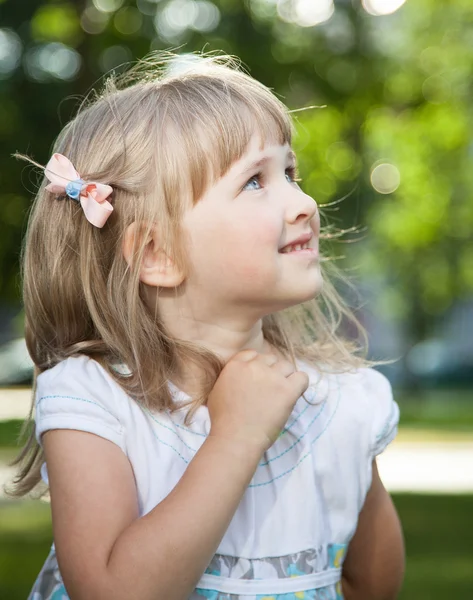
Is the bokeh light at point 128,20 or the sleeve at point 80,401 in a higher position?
the bokeh light at point 128,20

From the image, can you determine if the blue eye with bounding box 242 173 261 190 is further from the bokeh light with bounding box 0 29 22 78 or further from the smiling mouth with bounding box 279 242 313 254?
the bokeh light with bounding box 0 29 22 78

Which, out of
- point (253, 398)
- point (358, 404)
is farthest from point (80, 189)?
point (358, 404)

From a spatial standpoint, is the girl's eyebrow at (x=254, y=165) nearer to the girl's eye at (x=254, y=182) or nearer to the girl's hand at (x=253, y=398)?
the girl's eye at (x=254, y=182)

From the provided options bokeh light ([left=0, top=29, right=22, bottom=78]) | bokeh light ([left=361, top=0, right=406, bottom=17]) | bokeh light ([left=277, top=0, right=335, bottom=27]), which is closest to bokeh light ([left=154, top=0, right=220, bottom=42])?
bokeh light ([left=0, top=29, right=22, bottom=78])

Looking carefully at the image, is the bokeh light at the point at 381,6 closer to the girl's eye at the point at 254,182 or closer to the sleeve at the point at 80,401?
the girl's eye at the point at 254,182

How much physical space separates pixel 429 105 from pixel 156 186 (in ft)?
52.1

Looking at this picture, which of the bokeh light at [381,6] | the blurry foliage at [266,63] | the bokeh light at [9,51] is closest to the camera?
the bokeh light at [9,51]

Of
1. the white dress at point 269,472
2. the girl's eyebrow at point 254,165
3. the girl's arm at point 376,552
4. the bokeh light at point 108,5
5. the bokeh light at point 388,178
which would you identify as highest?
the bokeh light at point 108,5

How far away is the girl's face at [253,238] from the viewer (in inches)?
89.7

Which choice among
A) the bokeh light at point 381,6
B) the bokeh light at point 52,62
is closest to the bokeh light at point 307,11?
the bokeh light at point 381,6

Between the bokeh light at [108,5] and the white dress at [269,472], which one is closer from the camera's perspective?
the white dress at [269,472]

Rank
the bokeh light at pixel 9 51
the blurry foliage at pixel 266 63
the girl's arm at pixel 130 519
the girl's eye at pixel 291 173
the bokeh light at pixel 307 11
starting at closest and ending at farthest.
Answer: the girl's arm at pixel 130 519, the girl's eye at pixel 291 173, the bokeh light at pixel 9 51, the blurry foliage at pixel 266 63, the bokeh light at pixel 307 11

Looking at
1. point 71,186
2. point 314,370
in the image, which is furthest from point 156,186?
point 314,370

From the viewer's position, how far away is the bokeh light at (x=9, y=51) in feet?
25.2
